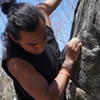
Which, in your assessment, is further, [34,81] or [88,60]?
[88,60]

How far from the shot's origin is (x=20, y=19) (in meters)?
2.32

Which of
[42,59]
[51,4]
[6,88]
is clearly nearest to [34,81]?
[42,59]

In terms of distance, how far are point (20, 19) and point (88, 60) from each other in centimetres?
53

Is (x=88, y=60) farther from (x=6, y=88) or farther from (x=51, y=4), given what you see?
(x=6, y=88)

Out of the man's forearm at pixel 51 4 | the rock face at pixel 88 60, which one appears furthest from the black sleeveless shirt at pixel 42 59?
the man's forearm at pixel 51 4

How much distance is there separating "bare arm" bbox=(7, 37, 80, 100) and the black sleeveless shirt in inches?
1.9

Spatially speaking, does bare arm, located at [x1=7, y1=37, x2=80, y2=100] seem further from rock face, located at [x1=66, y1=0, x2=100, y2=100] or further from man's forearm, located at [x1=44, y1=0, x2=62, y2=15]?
man's forearm, located at [x1=44, y1=0, x2=62, y2=15]

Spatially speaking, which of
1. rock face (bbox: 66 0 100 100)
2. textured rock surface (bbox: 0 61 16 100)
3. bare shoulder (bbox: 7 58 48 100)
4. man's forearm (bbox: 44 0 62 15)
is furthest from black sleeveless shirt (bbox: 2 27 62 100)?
textured rock surface (bbox: 0 61 16 100)

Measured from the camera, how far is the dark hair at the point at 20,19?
231cm

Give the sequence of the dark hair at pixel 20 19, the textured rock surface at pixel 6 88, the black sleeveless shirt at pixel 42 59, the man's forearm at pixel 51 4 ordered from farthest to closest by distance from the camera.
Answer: the textured rock surface at pixel 6 88 < the man's forearm at pixel 51 4 < the black sleeveless shirt at pixel 42 59 < the dark hair at pixel 20 19

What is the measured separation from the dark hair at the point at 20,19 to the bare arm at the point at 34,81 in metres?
0.17

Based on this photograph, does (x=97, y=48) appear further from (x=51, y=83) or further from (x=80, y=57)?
(x=51, y=83)

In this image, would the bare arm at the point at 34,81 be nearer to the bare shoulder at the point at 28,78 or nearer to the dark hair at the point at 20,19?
the bare shoulder at the point at 28,78

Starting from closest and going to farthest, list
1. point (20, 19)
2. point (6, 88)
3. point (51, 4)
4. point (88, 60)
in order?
point (20, 19) → point (88, 60) → point (51, 4) → point (6, 88)
